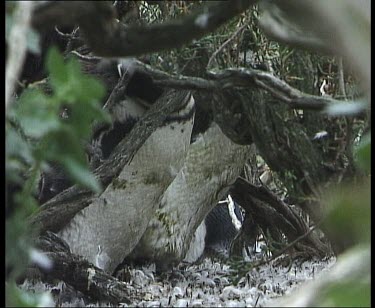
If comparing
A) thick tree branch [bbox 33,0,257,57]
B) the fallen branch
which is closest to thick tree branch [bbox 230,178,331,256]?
the fallen branch

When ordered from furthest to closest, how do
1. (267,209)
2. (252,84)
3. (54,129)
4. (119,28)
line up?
(267,209), (252,84), (119,28), (54,129)

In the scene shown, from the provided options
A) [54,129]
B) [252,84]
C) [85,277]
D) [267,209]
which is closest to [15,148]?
[54,129]

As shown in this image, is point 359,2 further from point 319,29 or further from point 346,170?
point 346,170

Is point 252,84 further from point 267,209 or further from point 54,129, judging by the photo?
point 267,209

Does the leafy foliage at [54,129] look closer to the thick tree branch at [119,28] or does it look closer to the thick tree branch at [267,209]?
the thick tree branch at [119,28]

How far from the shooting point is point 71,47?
1.51 metres

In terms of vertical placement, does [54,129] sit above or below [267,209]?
above

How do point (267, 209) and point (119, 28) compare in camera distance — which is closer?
point (119, 28)

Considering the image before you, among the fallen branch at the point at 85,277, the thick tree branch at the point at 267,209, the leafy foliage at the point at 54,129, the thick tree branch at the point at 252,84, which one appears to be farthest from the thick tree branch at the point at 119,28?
the thick tree branch at the point at 267,209

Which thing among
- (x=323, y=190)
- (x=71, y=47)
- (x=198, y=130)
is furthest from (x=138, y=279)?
(x=323, y=190)

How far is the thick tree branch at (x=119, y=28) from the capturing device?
670mm

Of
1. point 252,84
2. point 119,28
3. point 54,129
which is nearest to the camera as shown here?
point 54,129

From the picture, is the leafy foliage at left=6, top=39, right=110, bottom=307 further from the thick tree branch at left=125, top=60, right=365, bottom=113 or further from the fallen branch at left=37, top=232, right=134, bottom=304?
the fallen branch at left=37, top=232, right=134, bottom=304

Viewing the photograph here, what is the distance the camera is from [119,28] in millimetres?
720
